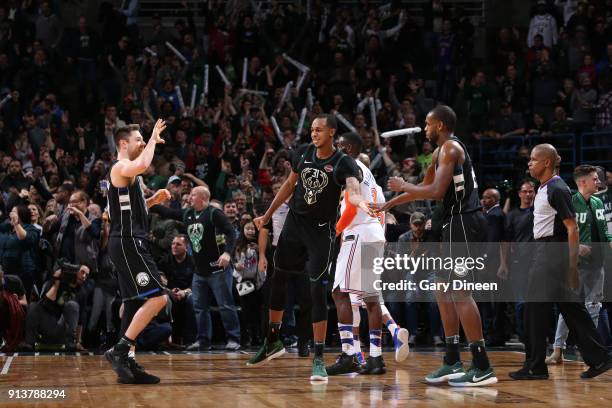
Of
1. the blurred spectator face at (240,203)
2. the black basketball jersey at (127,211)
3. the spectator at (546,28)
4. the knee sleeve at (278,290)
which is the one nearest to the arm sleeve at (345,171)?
the knee sleeve at (278,290)

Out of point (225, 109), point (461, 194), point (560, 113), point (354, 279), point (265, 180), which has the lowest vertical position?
point (354, 279)

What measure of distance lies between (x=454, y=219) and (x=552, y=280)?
1212mm

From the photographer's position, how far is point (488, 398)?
7137 millimetres

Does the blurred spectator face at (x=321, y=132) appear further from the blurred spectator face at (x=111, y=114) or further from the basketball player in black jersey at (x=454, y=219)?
the blurred spectator face at (x=111, y=114)

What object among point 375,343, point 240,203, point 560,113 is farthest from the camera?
point 560,113

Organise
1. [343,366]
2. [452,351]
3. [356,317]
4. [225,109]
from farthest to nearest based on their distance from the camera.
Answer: [225,109] → [356,317] → [343,366] → [452,351]

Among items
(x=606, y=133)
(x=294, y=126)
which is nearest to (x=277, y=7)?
(x=294, y=126)

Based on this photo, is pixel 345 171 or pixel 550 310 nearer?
pixel 345 171

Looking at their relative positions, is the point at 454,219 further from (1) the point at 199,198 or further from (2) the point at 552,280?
(1) the point at 199,198

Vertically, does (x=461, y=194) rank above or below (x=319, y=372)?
above

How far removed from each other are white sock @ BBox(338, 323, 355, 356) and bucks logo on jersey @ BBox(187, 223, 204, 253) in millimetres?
4135

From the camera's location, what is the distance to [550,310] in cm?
859

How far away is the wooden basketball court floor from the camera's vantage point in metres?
6.87

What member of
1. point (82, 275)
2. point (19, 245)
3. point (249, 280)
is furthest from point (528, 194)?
point (19, 245)
